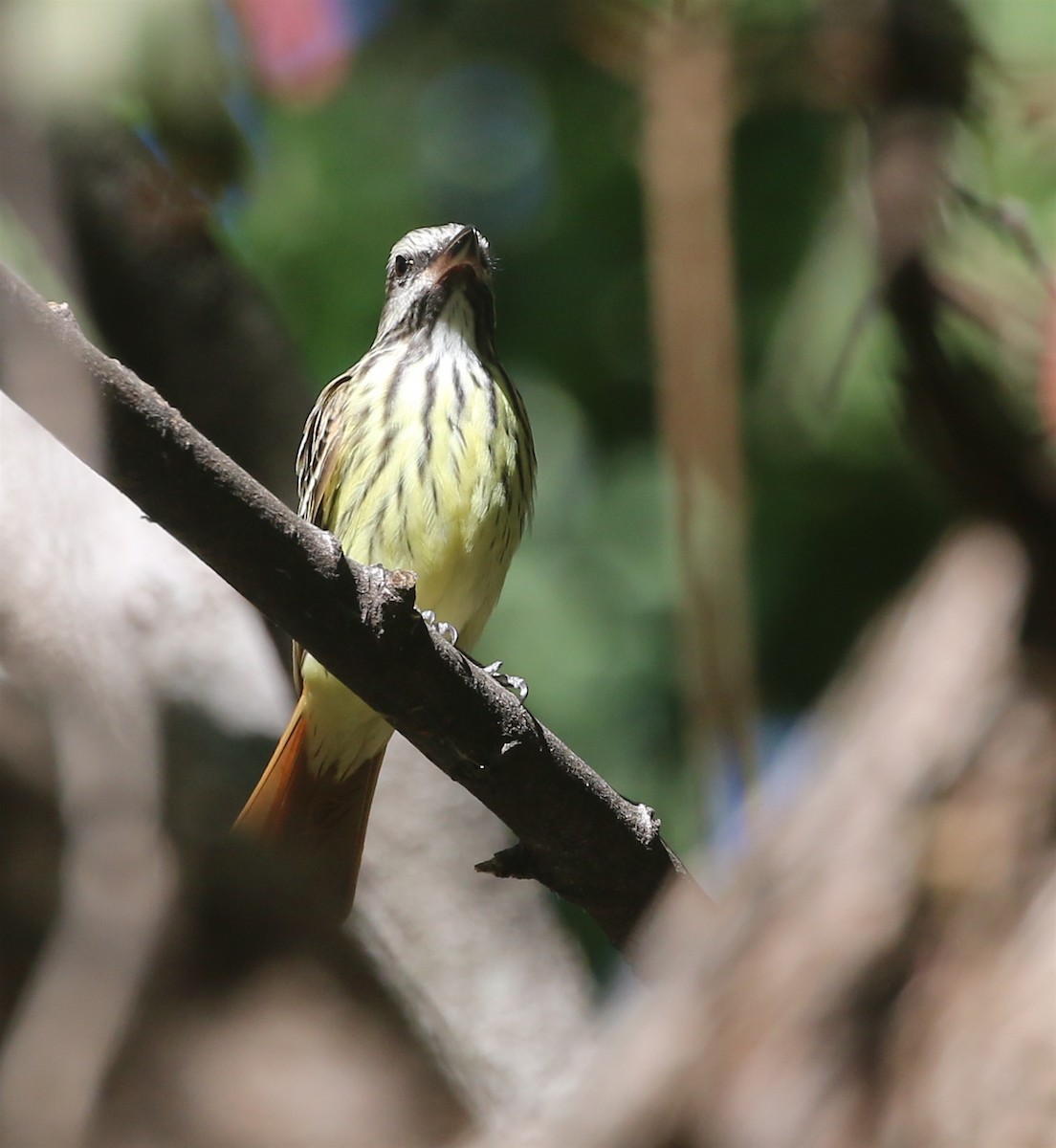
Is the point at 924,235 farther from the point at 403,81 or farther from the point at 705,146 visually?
the point at 403,81

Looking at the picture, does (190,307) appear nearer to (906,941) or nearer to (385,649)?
(385,649)

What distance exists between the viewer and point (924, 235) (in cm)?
148

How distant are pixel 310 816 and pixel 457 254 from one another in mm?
1604

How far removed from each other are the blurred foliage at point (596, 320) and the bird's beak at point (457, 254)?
2.67ft

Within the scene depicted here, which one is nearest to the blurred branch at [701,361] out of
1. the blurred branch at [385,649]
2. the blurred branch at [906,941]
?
the blurred branch at [906,941]

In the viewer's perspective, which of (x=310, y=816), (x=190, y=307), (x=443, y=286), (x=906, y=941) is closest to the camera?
(x=906, y=941)

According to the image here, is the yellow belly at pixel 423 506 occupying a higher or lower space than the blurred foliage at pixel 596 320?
lower

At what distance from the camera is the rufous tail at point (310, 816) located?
386 centimetres

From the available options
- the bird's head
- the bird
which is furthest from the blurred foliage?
the bird

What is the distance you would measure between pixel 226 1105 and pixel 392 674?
950mm

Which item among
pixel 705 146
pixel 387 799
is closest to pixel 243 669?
pixel 387 799

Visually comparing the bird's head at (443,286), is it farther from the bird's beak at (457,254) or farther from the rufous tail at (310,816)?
the rufous tail at (310,816)

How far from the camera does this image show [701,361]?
1.99 meters

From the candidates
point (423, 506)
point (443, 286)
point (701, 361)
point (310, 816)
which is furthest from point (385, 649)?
point (443, 286)
